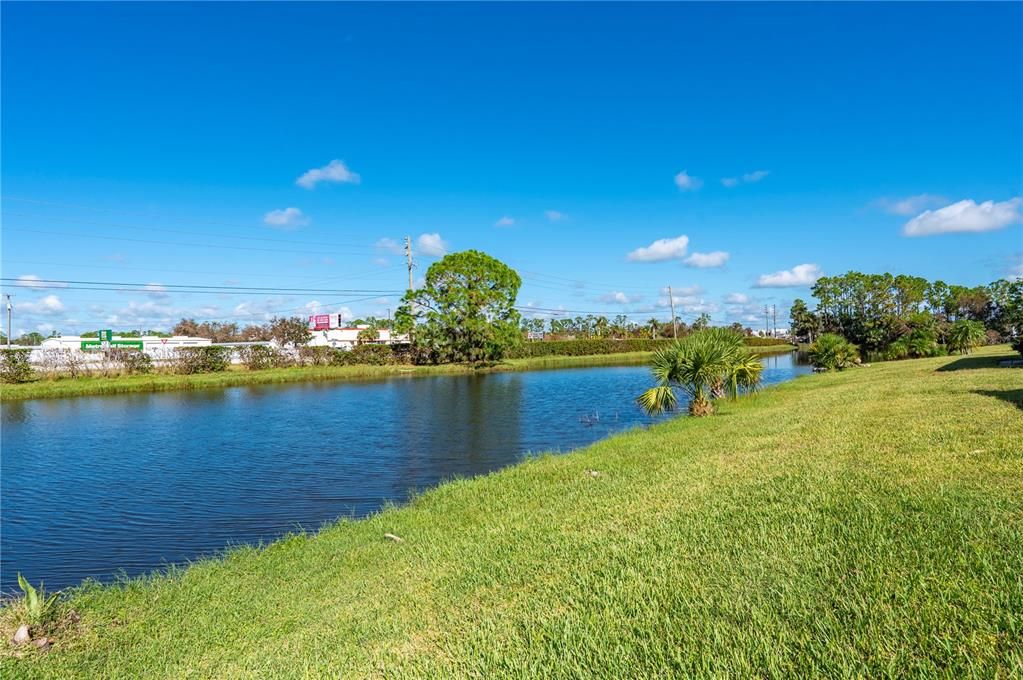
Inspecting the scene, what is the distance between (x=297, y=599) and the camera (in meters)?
5.93

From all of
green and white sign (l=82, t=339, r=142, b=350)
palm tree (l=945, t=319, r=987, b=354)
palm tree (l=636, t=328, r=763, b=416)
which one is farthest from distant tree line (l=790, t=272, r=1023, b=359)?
green and white sign (l=82, t=339, r=142, b=350)

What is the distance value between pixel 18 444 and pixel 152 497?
35.6 feet

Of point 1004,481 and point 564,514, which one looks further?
point 564,514

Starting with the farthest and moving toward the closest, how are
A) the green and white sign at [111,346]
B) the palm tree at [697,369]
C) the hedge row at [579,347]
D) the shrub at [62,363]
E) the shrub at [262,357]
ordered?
the hedge row at [579,347] < the shrub at [262,357] < the green and white sign at [111,346] < the shrub at [62,363] < the palm tree at [697,369]

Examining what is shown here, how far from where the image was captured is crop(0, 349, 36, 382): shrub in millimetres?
37344

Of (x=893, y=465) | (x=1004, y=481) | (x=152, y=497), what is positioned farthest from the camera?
(x=152, y=497)

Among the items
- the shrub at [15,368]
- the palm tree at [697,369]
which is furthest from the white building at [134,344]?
the palm tree at [697,369]

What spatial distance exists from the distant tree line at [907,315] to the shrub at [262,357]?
4494 cm

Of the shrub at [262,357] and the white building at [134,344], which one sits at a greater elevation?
the white building at [134,344]

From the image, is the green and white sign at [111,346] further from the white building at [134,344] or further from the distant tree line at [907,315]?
the distant tree line at [907,315]

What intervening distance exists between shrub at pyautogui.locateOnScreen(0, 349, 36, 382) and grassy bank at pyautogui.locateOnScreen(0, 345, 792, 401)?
0.74 metres

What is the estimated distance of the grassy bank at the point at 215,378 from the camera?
3475cm

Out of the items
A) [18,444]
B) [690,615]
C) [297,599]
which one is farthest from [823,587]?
[18,444]

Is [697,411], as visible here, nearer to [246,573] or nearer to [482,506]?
[482,506]
